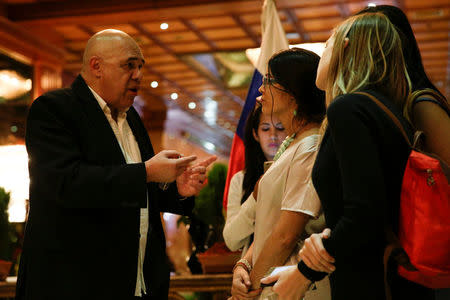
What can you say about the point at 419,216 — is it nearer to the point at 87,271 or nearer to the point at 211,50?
the point at 87,271

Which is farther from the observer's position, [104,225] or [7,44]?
[7,44]

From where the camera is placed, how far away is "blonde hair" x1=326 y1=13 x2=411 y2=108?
1527mm

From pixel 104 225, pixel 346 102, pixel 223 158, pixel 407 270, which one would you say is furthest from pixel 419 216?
pixel 223 158

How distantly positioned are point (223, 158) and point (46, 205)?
1618 cm

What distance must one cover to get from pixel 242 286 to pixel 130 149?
743 millimetres

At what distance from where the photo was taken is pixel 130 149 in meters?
2.38

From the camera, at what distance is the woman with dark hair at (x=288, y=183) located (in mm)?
1896

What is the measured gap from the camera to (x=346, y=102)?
1433 millimetres

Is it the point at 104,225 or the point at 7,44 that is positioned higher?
the point at 7,44

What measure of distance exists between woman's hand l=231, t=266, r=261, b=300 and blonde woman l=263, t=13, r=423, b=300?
0.48 meters

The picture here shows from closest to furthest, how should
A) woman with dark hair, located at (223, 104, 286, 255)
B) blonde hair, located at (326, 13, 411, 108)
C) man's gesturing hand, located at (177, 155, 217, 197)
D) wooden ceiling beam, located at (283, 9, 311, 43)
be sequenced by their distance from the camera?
blonde hair, located at (326, 13, 411, 108), man's gesturing hand, located at (177, 155, 217, 197), woman with dark hair, located at (223, 104, 286, 255), wooden ceiling beam, located at (283, 9, 311, 43)

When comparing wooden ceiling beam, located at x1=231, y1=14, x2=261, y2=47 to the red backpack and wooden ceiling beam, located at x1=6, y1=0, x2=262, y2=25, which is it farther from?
the red backpack

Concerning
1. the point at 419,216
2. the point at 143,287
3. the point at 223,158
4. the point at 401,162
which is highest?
the point at 223,158

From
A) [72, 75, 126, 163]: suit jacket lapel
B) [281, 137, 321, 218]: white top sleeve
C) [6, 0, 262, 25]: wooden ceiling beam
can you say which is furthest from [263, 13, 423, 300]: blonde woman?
[6, 0, 262, 25]: wooden ceiling beam
